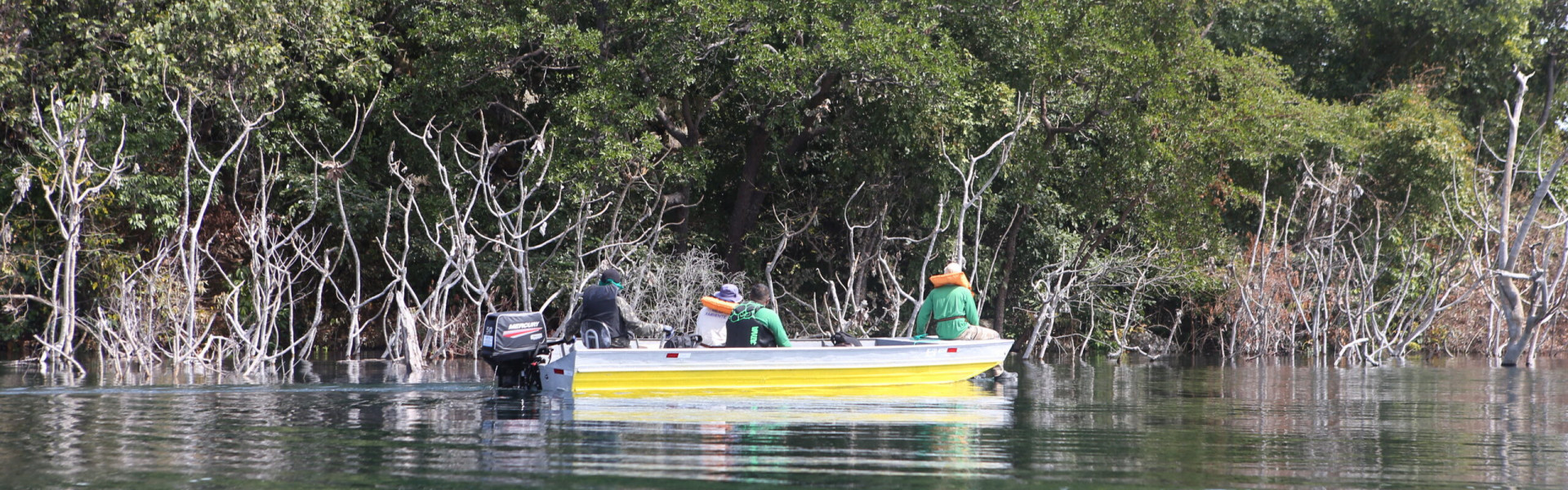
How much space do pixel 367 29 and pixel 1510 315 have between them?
17373 mm

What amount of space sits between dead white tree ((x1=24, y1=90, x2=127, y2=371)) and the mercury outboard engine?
656cm

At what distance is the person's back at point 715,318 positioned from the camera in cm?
1243

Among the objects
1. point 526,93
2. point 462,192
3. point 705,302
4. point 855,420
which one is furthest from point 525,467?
point 526,93

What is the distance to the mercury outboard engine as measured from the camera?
1173cm

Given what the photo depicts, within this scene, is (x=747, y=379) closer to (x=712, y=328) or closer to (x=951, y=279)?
(x=712, y=328)

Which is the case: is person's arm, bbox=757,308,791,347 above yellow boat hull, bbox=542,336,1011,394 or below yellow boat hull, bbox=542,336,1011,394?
above

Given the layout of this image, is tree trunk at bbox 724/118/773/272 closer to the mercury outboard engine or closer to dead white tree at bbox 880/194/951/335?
dead white tree at bbox 880/194/951/335

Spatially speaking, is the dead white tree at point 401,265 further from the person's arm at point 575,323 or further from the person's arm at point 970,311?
the person's arm at point 970,311

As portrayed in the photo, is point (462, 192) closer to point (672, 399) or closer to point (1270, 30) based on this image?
point (672, 399)

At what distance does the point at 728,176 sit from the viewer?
77.3 feet

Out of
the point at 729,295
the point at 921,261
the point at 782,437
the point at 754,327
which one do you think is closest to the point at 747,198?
the point at 921,261

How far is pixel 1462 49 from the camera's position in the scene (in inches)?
1067

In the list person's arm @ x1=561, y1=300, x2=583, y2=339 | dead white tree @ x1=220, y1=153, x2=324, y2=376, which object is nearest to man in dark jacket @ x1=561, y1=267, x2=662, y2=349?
person's arm @ x1=561, y1=300, x2=583, y2=339

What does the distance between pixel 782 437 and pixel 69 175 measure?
1297 cm
